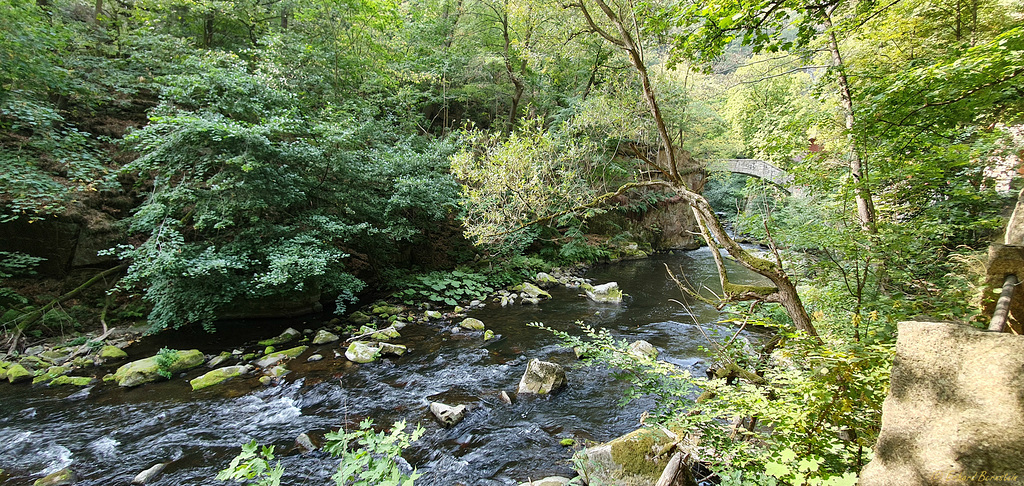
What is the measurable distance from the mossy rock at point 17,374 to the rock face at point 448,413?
624 centimetres

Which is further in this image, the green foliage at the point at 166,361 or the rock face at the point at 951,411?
the green foliage at the point at 166,361

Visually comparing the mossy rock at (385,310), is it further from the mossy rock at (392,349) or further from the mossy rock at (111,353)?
the mossy rock at (111,353)

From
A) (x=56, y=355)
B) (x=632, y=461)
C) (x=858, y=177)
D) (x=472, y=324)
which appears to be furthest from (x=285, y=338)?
(x=858, y=177)

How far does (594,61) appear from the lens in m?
13.9

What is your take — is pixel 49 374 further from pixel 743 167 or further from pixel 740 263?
pixel 743 167

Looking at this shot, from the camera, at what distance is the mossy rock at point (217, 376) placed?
5.54 m

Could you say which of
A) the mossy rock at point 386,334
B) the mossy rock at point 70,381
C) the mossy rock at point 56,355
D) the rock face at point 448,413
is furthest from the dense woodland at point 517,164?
the rock face at point 448,413

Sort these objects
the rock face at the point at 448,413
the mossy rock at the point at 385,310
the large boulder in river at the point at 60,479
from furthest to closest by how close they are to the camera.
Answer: the mossy rock at the point at 385,310 → the rock face at the point at 448,413 → the large boulder in river at the point at 60,479

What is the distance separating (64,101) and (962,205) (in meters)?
16.8

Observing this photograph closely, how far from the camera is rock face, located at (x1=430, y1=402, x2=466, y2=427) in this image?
15.4 feet

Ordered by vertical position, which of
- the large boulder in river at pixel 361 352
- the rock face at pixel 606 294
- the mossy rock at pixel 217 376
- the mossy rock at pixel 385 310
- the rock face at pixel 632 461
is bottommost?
the rock face at pixel 606 294

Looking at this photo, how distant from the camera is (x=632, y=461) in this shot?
336cm

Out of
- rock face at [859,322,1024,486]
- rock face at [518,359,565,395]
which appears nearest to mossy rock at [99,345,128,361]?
rock face at [518,359,565,395]

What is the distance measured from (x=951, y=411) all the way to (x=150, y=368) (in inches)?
343
